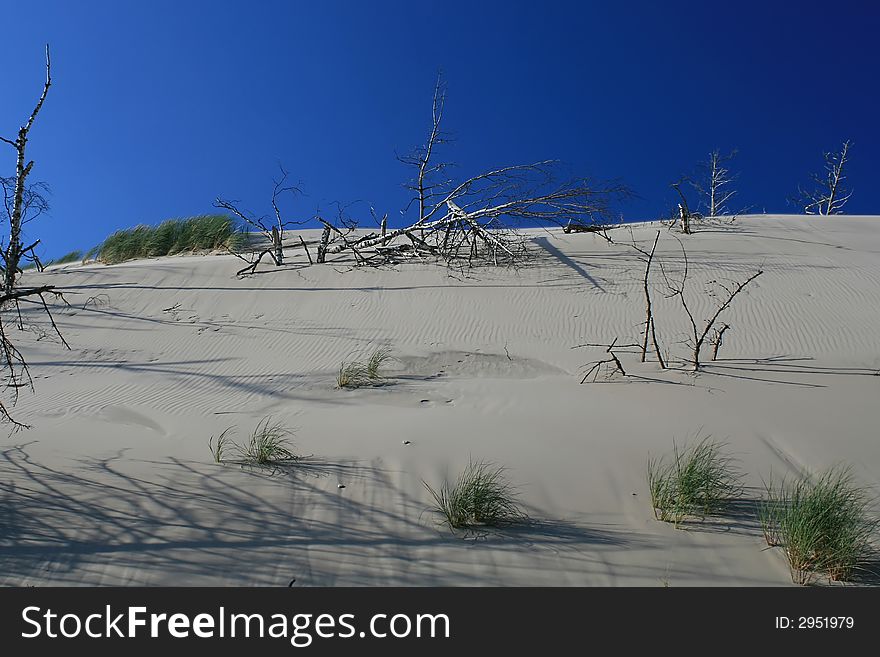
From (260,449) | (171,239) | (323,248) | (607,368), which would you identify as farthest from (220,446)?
(171,239)

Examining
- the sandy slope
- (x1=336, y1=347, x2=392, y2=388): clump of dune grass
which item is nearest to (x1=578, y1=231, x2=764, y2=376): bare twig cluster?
the sandy slope

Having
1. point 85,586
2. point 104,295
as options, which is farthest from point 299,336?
point 85,586

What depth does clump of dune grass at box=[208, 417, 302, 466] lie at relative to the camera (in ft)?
15.1

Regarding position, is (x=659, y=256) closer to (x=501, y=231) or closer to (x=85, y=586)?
(x=501, y=231)

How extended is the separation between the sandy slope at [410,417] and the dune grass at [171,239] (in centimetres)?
320

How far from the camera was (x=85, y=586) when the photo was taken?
3.07 meters

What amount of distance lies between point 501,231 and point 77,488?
33.5 ft

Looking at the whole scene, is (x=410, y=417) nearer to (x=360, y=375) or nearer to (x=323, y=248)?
(x=360, y=375)

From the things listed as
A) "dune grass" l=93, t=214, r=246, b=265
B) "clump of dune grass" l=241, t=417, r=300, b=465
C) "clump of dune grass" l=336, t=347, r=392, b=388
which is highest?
"dune grass" l=93, t=214, r=246, b=265

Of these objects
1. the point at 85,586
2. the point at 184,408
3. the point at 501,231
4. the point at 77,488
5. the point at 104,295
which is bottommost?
the point at 85,586

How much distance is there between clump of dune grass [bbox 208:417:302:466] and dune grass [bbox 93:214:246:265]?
11357 millimetres

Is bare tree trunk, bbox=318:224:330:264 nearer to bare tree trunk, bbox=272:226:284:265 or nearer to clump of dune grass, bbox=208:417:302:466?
bare tree trunk, bbox=272:226:284:265

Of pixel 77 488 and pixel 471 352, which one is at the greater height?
pixel 471 352

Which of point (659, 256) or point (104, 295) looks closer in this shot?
point (104, 295)
